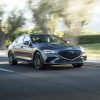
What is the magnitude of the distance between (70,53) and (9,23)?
2428cm

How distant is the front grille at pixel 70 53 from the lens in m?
17.1

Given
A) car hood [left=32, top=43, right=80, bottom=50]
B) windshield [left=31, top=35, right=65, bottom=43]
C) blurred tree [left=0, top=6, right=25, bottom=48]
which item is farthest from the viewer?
blurred tree [left=0, top=6, right=25, bottom=48]

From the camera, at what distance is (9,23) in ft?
134

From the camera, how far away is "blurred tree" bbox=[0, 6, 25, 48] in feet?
133

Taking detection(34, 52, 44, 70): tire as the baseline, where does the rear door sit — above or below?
above

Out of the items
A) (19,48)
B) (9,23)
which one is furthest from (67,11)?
(9,23)

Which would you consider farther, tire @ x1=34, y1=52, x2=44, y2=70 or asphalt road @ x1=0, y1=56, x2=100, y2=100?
tire @ x1=34, y1=52, x2=44, y2=70

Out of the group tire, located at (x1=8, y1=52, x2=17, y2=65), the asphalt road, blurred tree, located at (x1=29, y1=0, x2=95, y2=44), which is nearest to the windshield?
tire, located at (x1=8, y1=52, x2=17, y2=65)

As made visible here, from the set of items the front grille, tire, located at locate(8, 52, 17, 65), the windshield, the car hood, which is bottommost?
tire, located at locate(8, 52, 17, 65)

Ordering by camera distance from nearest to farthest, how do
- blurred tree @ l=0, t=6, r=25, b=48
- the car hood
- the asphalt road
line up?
the asphalt road → the car hood → blurred tree @ l=0, t=6, r=25, b=48

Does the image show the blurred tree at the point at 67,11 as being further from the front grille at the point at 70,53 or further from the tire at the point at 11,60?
the front grille at the point at 70,53

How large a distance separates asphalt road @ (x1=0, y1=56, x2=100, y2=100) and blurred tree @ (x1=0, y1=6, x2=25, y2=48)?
24784 millimetres

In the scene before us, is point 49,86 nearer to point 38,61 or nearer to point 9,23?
point 38,61

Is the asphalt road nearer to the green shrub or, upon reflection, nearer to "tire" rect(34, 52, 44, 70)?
"tire" rect(34, 52, 44, 70)
